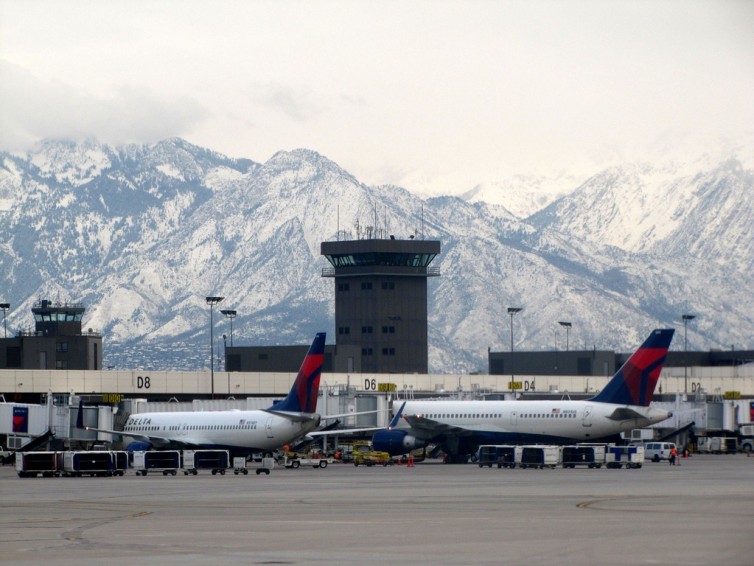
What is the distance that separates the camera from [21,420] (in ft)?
358

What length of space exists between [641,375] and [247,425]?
27055 mm

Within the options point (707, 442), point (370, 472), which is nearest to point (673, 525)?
point (370, 472)

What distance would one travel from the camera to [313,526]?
44531 mm

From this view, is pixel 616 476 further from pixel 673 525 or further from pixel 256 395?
pixel 256 395

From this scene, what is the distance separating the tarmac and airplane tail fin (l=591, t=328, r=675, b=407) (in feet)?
83.4

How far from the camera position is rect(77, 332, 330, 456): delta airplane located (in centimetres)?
9838

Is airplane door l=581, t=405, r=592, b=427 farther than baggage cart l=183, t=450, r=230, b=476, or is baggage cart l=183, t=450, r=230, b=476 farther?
airplane door l=581, t=405, r=592, b=427

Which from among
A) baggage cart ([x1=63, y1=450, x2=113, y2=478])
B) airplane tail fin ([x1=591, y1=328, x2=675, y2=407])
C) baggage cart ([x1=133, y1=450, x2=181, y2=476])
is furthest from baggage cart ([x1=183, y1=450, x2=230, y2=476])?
airplane tail fin ([x1=591, y1=328, x2=675, y2=407])

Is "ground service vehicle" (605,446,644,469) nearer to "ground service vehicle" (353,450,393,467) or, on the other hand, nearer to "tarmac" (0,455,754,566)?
"tarmac" (0,455,754,566)

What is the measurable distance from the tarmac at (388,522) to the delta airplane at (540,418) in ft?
84.0

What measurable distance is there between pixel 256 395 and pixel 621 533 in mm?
133852

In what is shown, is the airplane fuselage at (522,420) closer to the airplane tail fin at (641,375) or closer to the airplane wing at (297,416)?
the airplane tail fin at (641,375)

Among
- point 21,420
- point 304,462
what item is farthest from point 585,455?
point 21,420

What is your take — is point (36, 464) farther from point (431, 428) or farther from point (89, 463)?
point (431, 428)
